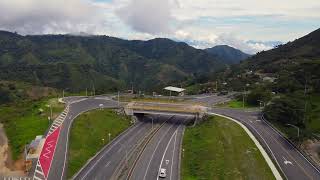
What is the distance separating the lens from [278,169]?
102 meters

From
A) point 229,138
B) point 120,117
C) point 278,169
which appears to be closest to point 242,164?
point 278,169

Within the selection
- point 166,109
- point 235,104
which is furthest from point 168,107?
point 235,104

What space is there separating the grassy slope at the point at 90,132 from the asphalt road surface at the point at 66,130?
1.69 m

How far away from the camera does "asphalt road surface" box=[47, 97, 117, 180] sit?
99.2 metres

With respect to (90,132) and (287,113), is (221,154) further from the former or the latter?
(90,132)

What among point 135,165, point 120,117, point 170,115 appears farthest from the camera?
point 170,115

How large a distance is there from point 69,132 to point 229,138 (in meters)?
50.7

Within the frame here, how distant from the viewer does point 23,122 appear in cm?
15250

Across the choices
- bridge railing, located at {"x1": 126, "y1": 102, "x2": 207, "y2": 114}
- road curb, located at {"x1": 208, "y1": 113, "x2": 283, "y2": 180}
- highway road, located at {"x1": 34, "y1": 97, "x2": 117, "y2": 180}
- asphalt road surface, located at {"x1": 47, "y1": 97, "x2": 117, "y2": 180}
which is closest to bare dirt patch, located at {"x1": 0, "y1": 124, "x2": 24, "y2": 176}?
highway road, located at {"x1": 34, "y1": 97, "x2": 117, "y2": 180}

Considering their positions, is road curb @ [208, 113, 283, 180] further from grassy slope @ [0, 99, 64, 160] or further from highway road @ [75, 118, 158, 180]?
grassy slope @ [0, 99, 64, 160]

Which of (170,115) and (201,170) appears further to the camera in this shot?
(170,115)

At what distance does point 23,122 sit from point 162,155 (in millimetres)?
62117

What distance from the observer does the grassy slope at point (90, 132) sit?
111 metres

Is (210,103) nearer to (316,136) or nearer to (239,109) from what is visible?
(239,109)
